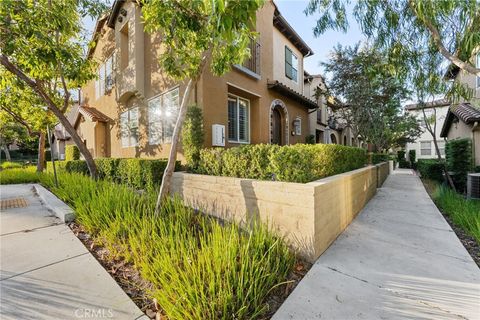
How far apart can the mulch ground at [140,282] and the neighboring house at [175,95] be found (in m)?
4.64

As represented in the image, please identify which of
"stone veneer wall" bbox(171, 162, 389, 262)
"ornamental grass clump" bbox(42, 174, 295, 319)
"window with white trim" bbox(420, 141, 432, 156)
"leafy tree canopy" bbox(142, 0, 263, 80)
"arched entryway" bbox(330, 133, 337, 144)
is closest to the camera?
"ornamental grass clump" bbox(42, 174, 295, 319)

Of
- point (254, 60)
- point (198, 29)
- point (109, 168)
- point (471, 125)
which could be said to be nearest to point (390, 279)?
point (198, 29)

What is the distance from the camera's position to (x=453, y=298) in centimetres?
249

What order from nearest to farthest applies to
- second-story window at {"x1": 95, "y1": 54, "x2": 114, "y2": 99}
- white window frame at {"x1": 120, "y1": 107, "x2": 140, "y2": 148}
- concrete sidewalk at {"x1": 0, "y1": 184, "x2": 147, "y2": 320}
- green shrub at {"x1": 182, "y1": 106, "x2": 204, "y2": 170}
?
concrete sidewalk at {"x1": 0, "y1": 184, "x2": 147, "y2": 320}, green shrub at {"x1": 182, "y1": 106, "x2": 204, "y2": 170}, white window frame at {"x1": 120, "y1": 107, "x2": 140, "y2": 148}, second-story window at {"x1": 95, "y1": 54, "x2": 114, "y2": 99}

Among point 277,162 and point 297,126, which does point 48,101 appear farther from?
point 297,126

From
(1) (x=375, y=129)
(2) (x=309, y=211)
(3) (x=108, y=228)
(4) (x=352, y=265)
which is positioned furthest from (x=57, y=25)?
(1) (x=375, y=129)

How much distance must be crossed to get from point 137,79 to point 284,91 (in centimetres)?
682

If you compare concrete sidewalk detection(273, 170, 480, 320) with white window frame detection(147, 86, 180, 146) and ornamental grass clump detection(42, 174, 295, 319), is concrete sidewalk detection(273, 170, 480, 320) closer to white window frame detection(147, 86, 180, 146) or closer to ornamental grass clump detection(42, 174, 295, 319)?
ornamental grass clump detection(42, 174, 295, 319)

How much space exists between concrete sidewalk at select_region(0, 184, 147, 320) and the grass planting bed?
18 centimetres

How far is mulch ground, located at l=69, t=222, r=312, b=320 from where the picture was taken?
7.65 feet

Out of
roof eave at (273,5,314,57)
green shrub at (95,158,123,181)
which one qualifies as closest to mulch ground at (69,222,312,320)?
green shrub at (95,158,123,181)

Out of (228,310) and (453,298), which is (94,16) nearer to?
(228,310)

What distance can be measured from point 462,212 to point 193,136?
7.13 metres

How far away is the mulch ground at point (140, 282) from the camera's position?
7.65 feet
